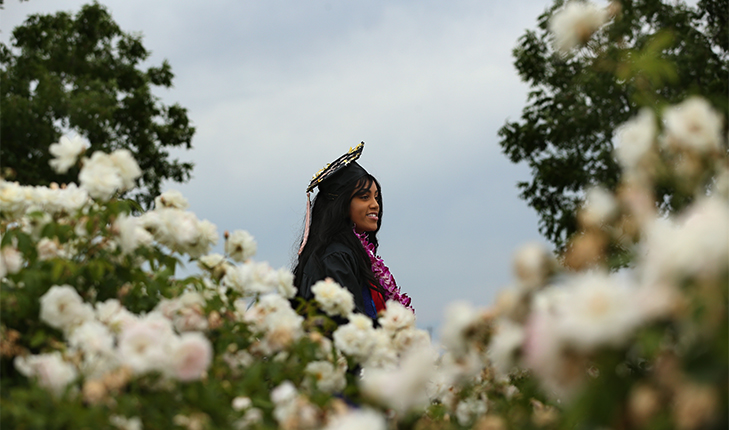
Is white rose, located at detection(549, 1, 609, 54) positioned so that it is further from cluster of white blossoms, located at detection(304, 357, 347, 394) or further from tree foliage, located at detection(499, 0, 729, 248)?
tree foliage, located at detection(499, 0, 729, 248)

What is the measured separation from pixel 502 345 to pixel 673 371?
379 mm

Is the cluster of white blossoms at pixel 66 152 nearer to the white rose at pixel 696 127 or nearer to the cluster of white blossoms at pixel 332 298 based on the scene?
the cluster of white blossoms at pixel 332 298

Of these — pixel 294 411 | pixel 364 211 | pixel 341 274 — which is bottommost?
pixel 294 411

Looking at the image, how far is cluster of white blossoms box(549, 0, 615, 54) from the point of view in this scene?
1.73m

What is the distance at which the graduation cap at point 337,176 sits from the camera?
4566 mm

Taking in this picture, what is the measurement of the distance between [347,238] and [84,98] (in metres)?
12.3

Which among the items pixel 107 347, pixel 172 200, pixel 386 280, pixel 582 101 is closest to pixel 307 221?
pixel 386 280

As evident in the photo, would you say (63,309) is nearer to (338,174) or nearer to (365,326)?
(365,326)

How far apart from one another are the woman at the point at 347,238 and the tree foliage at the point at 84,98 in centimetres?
1128

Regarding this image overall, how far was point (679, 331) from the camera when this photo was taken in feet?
4.03

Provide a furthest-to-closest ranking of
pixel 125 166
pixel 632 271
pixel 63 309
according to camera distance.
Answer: pixel 125 166 → pixel 63 309 → pixel 632 271

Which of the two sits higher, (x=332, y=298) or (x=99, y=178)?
(x=99, y=178)

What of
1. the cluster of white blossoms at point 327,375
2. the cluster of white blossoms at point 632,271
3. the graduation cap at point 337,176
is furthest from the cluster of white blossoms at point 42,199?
the graduation cap at point 337,176

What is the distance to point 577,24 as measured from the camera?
5.69 feet
